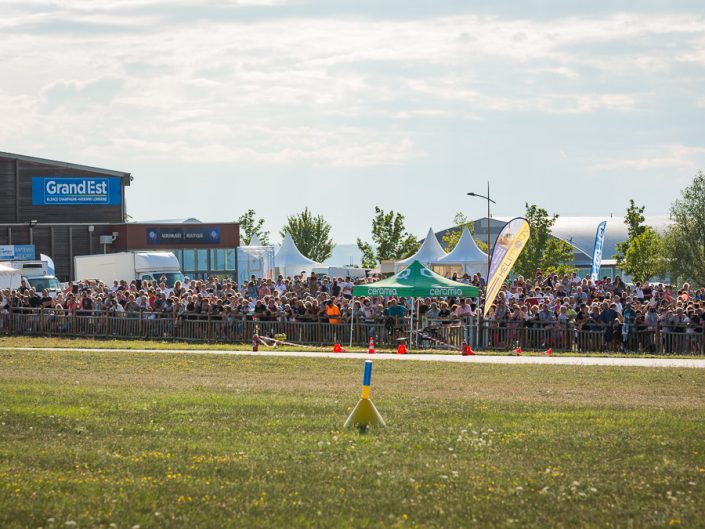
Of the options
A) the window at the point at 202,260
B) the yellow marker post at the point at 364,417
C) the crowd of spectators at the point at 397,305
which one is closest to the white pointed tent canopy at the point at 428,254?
the window at the point at 202,260

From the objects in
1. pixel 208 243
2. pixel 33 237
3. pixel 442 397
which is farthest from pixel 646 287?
pixel 33 237

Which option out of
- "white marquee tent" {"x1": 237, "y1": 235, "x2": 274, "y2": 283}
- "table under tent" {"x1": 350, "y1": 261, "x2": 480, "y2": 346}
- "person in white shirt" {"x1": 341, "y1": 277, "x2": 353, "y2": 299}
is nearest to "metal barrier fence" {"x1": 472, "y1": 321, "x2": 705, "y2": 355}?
"table under tent" {"x1": 350, "y1": 261, "x2": 480, "y2": 346}

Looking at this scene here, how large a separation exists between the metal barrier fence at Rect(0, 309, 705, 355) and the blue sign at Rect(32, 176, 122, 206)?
32.6 m

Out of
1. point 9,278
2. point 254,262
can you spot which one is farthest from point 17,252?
point 9,278

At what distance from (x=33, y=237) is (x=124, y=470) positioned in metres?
59.2

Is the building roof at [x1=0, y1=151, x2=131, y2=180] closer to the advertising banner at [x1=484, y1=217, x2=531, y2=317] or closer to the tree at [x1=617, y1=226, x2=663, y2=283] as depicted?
the tree at [x1=617, y1=226, x2=663, y2=283]

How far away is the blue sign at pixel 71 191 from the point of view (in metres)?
72.2

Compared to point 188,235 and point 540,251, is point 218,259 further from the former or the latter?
point 540,251

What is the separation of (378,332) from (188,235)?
34396 millimetres

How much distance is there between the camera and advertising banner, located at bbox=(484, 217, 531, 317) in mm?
31484

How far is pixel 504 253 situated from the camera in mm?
31547

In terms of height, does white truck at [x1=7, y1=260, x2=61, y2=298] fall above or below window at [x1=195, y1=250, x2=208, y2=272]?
below

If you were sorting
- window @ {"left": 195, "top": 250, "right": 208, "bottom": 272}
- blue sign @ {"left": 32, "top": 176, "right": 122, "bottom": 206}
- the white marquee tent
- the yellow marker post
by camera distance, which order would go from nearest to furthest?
the yellow marker post
the white marquee tent
window @ {"left": 195, "top": 250, "right": 208, "bottom": 272}
blue sign @ {"left": 32, "top": 176, "right": 122, "bottom": 206}

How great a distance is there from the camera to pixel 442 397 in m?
18.8
